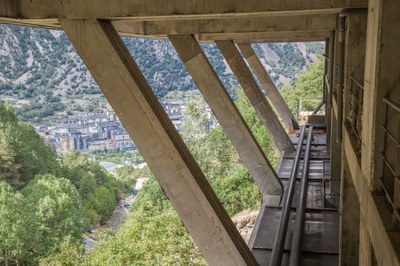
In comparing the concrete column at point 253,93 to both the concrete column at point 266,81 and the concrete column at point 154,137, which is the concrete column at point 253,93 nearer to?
the concrete column at point 266,81

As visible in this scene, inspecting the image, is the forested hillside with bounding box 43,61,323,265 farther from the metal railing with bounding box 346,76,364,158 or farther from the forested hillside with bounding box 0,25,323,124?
the forested hillside with bounding box 0,25,323,124

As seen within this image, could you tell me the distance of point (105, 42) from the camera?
21.0 feet

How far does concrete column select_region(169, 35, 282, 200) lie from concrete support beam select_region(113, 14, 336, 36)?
14.4 inches

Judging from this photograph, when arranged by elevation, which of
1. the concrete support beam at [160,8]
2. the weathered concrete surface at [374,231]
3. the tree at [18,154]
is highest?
the concrete support beam at [160,8]

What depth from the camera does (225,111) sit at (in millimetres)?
11125

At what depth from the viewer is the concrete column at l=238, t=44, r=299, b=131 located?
57.6 ft

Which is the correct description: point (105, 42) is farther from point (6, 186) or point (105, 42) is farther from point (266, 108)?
point (6, 186)

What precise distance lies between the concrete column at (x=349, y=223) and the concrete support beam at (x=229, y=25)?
4.65 meters

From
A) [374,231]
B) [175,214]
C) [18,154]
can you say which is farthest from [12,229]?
[374,231]

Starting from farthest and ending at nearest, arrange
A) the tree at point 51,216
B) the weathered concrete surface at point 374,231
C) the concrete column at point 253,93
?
the tree at point 51,216, the concrete column at point 253,93, the weathered concrete surface at point 374,231

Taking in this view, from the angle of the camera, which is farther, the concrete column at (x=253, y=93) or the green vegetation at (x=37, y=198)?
the green vegetation at (x=37, y=198)

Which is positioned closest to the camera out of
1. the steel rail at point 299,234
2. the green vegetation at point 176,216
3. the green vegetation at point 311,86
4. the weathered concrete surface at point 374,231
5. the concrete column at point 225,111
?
the weathered concrete surface at point 374,231

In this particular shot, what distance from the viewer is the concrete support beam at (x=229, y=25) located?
393 inches

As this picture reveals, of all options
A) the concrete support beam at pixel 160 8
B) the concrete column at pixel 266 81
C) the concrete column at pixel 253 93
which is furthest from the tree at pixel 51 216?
the concrete support beam at pixel 160 8
